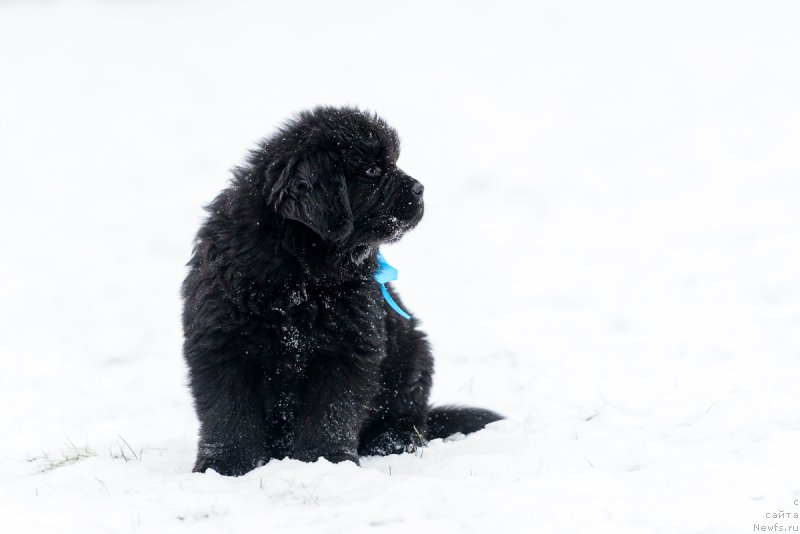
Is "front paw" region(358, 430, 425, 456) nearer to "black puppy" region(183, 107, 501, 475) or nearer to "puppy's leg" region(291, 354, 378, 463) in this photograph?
"black puppy" region(183, 107, 501, 475)

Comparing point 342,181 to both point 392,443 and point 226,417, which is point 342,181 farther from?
point 392,443

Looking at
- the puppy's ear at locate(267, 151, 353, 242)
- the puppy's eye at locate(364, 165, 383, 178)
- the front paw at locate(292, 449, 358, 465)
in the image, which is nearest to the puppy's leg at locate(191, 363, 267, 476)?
the front paw at locate(292, 449, 358, 465)

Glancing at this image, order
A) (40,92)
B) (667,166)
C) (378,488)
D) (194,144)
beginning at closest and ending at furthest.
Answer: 1. (378,488)
2. (667,166)
3. (194,144)
4. (40,92)

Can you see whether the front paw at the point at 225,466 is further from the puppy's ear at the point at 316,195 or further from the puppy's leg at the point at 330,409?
the puppy's ear at the point at 316,195

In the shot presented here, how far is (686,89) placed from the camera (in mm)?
13195

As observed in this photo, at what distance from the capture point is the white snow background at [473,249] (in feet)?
10.2

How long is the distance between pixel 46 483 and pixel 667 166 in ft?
30.8

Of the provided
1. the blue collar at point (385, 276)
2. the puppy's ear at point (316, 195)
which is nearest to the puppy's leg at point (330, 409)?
the blue collar at point (385, 276)

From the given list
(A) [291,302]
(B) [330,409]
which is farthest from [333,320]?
(B) [330,409]

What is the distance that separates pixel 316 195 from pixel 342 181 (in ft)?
0.63

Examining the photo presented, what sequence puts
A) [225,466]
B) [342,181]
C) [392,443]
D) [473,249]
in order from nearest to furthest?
[225,466] → [342,181] → [392,443] → [473,249]

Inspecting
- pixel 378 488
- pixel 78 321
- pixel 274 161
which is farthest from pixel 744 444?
pixel 78 321

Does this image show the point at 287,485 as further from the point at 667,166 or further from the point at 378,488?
the point at 667,166

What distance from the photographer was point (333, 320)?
11.9 feet
